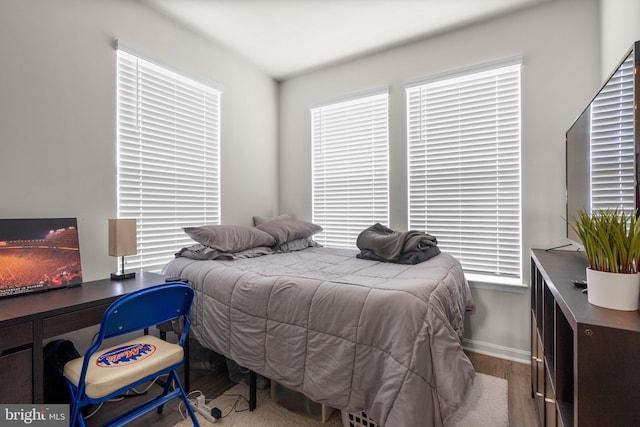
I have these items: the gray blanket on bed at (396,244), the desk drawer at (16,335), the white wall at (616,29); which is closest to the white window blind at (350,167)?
the gray blanket on bed at (396,244)

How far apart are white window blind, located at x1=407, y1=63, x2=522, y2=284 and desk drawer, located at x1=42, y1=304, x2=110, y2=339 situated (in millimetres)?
2538

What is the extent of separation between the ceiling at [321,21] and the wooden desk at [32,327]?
2.29 metres

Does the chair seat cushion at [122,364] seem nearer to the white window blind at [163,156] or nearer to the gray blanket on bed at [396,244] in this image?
the white window blind at [163,156]

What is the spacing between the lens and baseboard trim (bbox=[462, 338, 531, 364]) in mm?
2461

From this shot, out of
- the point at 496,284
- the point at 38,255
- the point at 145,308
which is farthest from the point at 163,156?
the point at 496,284

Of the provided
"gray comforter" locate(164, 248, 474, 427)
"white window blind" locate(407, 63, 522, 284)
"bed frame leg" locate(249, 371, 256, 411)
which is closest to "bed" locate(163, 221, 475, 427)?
"gray comforter" locate(164, 248, 474, 427)

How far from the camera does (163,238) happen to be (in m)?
2.55

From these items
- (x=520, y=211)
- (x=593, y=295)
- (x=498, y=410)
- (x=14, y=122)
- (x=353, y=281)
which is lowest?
(x=498, y=410)

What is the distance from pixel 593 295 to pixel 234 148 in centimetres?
305

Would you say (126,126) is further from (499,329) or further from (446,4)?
(499,329)

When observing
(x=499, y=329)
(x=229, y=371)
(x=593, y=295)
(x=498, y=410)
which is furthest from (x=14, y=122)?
(x=499, y=329)

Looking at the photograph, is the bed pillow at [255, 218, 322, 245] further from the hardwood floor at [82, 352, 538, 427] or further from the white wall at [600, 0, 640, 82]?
the white wall at [600, 0, 640, 82]

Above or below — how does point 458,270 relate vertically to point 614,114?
below

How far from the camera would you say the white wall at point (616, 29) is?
1507mm
